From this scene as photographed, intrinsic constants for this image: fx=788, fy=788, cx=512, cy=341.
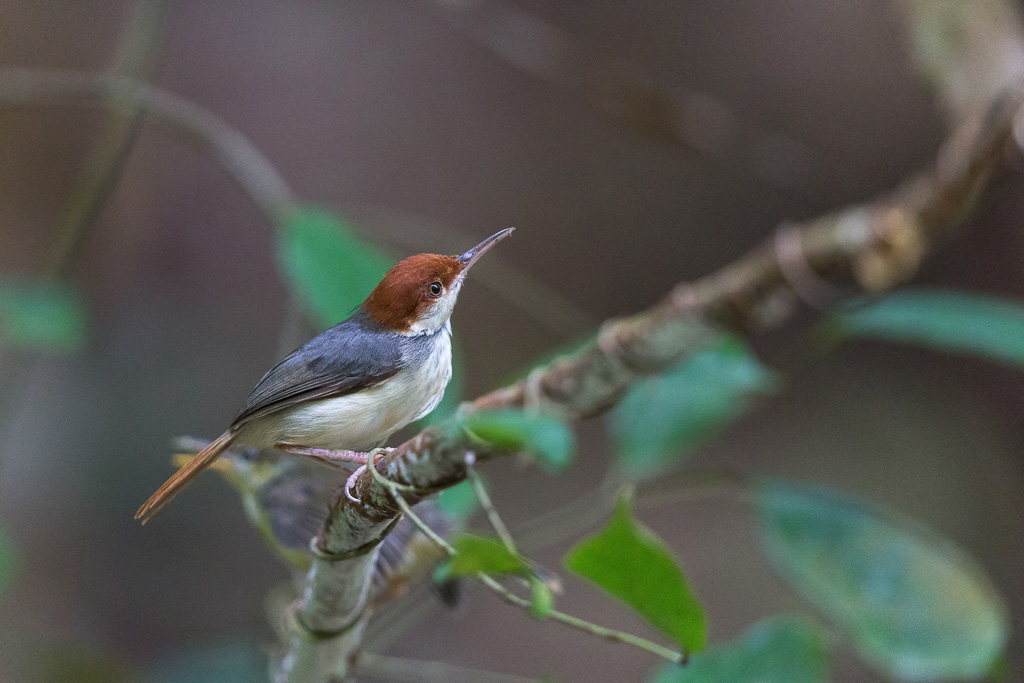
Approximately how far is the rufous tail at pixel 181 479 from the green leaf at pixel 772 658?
808mm

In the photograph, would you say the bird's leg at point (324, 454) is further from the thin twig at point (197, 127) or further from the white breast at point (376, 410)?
the thin twig at point (197, 127)

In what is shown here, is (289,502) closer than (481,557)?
No

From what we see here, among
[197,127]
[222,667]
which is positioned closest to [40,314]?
[197,127]

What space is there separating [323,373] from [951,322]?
1.22 m

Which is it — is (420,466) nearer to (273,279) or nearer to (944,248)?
(273,279)

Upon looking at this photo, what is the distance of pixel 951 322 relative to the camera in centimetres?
149

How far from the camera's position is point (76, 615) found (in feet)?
10.3

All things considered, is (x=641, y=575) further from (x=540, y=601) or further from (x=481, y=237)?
(x=481, y=237)

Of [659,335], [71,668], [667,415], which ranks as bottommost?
[71,668]

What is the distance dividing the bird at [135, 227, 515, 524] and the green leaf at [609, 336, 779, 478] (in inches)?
36.9

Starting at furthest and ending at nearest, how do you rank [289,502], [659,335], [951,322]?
[951,322]
[659,335]
[289,502]

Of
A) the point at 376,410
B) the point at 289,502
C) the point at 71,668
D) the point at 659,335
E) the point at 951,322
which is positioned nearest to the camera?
the point at 376,410

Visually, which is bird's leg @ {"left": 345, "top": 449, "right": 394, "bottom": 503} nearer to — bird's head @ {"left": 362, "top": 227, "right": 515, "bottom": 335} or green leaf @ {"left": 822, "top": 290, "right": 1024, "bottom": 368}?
bird's head @ {"left": 362, "top": 227, "right": 515, "bottom": 335}

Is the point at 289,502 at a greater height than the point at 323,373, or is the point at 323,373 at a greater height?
the point at 323,373
